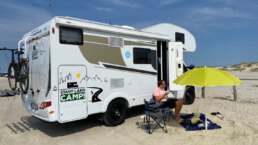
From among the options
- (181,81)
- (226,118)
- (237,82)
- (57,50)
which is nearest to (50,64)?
(57,50)

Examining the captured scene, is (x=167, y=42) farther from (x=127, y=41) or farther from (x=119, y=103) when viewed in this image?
(x=119, y=103)

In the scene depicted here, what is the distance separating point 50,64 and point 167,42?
447cm

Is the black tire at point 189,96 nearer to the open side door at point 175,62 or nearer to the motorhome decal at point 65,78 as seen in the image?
the open side door at point 175,62

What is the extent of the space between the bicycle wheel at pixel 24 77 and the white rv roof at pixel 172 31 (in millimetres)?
3910

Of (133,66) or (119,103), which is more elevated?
(133,66)

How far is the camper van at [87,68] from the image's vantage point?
6.77 m

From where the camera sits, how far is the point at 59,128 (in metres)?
8.12

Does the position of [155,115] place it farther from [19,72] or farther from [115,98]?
[19,72]

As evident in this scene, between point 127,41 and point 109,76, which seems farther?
point 127,41

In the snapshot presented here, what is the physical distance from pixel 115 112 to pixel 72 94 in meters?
1.58

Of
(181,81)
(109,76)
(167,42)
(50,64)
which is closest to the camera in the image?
(50,64)

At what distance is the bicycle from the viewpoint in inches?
307

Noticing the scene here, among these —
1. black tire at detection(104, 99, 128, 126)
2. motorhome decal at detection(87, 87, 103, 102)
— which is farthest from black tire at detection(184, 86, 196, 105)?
motorhome decal at detection(87, 87, 103, 102)

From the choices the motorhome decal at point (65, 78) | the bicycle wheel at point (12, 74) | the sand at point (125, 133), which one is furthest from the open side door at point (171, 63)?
the bicycle wheel at point (12, 74)
